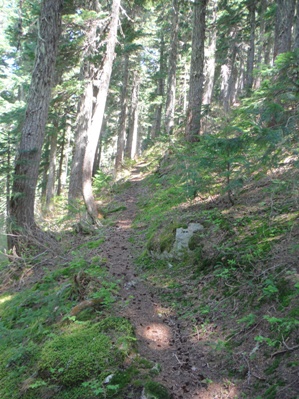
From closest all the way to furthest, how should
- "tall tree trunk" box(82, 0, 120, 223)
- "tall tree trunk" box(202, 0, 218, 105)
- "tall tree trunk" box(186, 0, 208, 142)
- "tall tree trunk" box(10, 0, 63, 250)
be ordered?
1. "tall tree trunk" box(10, 0, 63, 250)
2. "tall tree trunk" box(82, 0, 120, 223)
3. "tall tree trunk" box(186, 0, 208, 142)
4. "tall tree trunk" box(202, 0, 218, 105)

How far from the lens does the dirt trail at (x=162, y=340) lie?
3.24 meters

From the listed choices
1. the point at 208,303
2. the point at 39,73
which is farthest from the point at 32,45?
the point at 208,303

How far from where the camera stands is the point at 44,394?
307 cm

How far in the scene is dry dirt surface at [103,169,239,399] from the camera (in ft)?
10.4

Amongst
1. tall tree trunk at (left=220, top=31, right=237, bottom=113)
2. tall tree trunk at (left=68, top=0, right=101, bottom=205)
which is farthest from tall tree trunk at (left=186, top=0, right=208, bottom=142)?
tall tree trunk at (left=220, top=31, right=237, bottom=113)

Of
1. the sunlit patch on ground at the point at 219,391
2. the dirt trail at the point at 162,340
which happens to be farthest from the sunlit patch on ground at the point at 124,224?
the sunlit patch on ground at the point at 219,391

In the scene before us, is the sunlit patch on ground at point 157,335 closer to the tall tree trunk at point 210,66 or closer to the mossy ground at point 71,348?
the mossy ground at point 71,348

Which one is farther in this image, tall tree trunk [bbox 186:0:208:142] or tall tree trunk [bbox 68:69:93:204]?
tall tree trunk [bbox 68:69:93:204]

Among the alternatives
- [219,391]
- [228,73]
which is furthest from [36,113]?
[228,73]

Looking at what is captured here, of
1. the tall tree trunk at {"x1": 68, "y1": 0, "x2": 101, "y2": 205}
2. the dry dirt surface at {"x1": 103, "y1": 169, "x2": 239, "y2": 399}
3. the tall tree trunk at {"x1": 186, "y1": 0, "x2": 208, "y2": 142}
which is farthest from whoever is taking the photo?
the tall tree trunk at {"x1": 68, "y1": 0, "x2": 101, "y2": 205}

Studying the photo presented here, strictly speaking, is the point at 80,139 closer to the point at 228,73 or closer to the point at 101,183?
the point at 101,183

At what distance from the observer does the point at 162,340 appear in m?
4.08

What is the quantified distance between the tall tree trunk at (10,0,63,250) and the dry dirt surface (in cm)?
286

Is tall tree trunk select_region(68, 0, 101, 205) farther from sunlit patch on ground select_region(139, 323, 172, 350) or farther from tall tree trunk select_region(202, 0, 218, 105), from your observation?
sunlit patch on ground select_region(139, 323, 172, 350)
